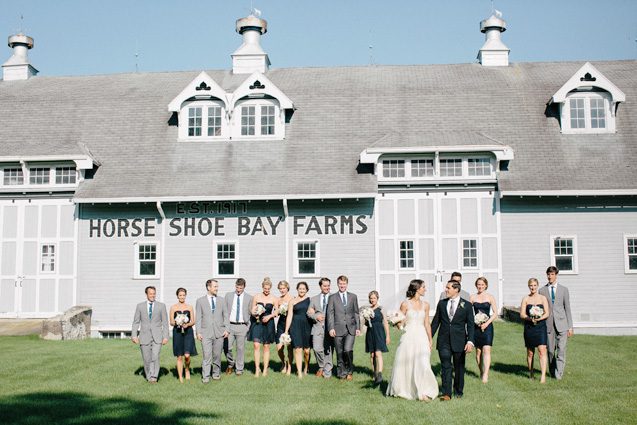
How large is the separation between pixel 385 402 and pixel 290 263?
42.8ft

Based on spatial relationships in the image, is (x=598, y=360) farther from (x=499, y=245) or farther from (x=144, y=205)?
(x=144, y=205)

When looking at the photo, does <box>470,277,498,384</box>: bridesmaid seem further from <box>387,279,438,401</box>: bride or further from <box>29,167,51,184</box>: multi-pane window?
<box>29,167,51,184</box>: multi-pane window

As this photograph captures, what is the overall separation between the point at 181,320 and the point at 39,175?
14.2 meters

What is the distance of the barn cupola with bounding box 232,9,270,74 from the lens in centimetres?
3200

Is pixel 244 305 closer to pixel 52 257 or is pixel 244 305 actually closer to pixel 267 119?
pixel 52 257

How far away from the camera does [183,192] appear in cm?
2512

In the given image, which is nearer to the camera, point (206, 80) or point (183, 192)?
point (183, 192)

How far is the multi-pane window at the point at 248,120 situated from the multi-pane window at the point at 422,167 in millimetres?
6369

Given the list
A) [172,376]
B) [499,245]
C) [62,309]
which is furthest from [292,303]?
[62,309]

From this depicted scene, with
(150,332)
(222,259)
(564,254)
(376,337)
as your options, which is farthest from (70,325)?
(564,254)

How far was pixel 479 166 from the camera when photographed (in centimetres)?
2531

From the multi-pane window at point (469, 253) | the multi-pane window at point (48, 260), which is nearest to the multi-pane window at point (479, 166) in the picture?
the multi-pane window at point (469, 253)

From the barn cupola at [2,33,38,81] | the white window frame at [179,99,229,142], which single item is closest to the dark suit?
the white window frame at [179,99,229,142]

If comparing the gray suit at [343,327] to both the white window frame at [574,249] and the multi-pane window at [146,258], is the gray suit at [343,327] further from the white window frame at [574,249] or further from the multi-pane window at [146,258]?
the multi-pane window at [146,258]
